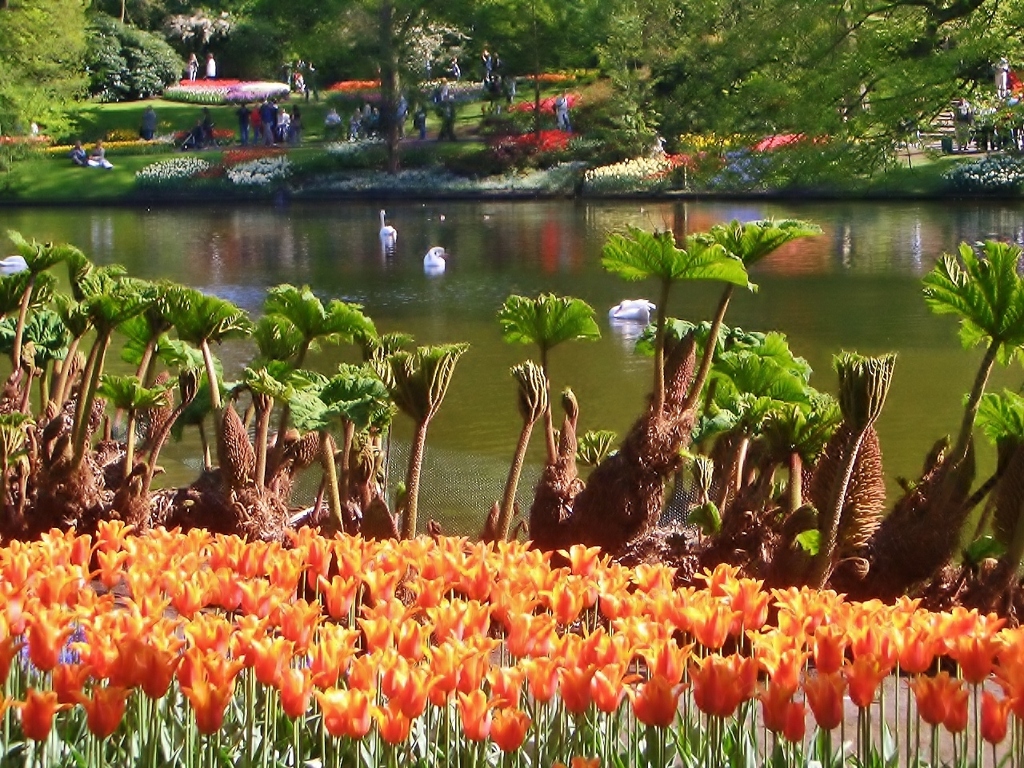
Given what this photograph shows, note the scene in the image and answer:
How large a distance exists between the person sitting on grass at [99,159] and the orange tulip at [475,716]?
44911 mm

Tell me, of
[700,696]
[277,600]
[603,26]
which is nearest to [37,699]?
[277,600]

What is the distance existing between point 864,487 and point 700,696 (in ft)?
8.24

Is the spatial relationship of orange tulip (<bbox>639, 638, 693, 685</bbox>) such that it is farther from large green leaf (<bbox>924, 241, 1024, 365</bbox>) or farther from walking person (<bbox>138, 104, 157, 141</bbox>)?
walking person (<bbox>138, 104, 157, 141</bbox>)

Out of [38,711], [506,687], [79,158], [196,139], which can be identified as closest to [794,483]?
[506,687]

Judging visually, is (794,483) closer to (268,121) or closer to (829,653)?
(829,653)

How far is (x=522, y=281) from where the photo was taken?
21.5m

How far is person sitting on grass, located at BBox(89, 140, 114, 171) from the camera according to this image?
4578cm

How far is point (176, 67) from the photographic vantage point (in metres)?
59.1

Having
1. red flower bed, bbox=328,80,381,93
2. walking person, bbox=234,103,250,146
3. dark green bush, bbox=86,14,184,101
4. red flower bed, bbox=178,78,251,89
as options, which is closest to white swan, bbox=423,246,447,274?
walking person, bbox=234,103,250,146

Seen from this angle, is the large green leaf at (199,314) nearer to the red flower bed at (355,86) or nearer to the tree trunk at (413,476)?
the tree trunk at (413,476)

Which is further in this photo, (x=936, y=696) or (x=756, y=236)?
(x=756, y=236)

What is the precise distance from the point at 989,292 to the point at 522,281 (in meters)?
16.3

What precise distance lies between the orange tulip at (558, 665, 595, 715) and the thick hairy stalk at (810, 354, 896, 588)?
200 cm

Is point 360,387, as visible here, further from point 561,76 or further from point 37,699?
point 561,76
